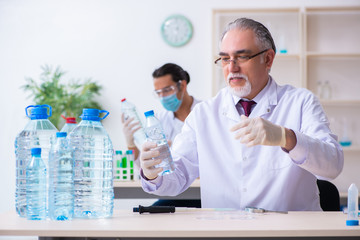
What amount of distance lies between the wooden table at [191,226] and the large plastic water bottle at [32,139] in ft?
0.41

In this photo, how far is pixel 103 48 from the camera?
17.6 feet

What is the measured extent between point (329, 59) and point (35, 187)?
4.32m

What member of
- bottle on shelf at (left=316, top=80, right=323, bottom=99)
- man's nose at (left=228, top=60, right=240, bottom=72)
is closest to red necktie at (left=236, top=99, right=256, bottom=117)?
man's nose at (left=228, top=60, right=240, bottom=72)

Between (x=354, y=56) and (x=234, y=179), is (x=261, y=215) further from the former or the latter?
(x=354, y=56)

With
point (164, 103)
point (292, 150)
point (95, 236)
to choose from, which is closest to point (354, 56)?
point (164, 103)

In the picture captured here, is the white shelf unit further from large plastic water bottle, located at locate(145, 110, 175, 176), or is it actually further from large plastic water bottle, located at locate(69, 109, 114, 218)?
large plastic water bottle, located at locate(69, 109, 114, 218)

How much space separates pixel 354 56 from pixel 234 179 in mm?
3556

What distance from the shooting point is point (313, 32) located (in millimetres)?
5145

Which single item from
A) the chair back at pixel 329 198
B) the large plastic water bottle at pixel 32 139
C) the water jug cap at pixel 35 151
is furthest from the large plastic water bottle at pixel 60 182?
the chair back at pixel 329 198

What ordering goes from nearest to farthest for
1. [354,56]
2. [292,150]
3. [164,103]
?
[292,150] → [164,103] → [354,56]

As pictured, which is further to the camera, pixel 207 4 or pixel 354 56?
pixel 207 4

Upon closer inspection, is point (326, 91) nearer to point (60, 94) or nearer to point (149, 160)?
point (60, 94)

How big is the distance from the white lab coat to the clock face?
3.33 meters

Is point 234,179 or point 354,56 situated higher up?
point 354,56
